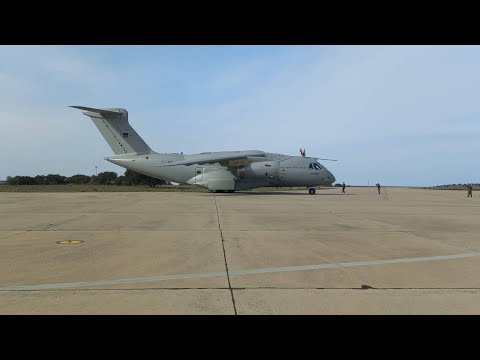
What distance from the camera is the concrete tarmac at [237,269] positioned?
195 inches

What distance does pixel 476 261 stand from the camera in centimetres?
774

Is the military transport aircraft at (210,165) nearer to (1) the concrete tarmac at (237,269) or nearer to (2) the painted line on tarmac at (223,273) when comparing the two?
(1) the concrete tarmac at (237,269)

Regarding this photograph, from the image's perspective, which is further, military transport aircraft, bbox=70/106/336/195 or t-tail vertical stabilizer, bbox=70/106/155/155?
t-tail vertical stabilizer, bbox=70/106/155/155

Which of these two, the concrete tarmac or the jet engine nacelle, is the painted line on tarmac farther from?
the jet engine nacelle

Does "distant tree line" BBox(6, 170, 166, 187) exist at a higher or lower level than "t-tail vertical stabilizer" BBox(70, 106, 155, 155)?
lower

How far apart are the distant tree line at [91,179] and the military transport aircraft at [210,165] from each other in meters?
42.5

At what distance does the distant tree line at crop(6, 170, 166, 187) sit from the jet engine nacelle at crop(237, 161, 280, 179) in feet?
153


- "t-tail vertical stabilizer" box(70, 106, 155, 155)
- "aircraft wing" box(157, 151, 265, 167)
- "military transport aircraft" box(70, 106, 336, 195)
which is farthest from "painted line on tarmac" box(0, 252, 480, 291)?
"t-tail vertical stabilizer" box(70, 106, 155, 155)

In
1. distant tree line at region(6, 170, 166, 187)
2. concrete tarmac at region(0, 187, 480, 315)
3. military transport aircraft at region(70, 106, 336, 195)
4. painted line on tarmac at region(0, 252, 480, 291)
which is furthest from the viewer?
distant tree line at region(6, 170, 166, 187)

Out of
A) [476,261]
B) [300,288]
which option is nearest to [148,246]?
[300,288]

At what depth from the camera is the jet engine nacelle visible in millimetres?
35781

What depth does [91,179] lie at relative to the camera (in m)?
96.0
